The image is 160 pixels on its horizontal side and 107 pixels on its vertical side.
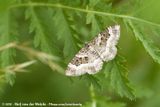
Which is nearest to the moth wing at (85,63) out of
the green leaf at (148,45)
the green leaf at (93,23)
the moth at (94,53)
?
the moth at (94,53)

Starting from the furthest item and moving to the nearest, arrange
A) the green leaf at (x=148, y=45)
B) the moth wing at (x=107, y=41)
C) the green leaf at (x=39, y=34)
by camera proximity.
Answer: the green leaf at (x=39, y=34) → the moth wing at (x=107, y=41) → the green leaf at (x=148, y=45)

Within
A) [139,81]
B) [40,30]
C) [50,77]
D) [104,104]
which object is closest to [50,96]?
[50,77]

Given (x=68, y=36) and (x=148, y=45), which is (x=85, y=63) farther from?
(x=148, y=45)

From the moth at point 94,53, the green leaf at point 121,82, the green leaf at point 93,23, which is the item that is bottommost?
the green leaf at point 121,82

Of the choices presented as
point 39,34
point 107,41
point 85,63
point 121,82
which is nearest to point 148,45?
point 121,82

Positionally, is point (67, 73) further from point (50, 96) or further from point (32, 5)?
point (50, 96)

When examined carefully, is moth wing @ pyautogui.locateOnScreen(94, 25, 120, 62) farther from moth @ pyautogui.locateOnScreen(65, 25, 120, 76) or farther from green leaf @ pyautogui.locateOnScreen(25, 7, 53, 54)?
green leaf @ pyautogui.locateOnScreen(25, 7, 53, 54)

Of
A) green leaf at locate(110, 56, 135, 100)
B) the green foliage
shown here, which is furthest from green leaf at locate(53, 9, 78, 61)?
green leaf at locate(110, 56, 135, 100)

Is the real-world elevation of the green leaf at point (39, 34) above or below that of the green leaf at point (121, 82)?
above

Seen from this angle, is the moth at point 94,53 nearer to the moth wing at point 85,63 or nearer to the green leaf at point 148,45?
the moth wing at point 85,63

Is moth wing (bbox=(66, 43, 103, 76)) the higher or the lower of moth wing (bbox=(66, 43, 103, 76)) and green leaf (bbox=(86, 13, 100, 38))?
the lower
